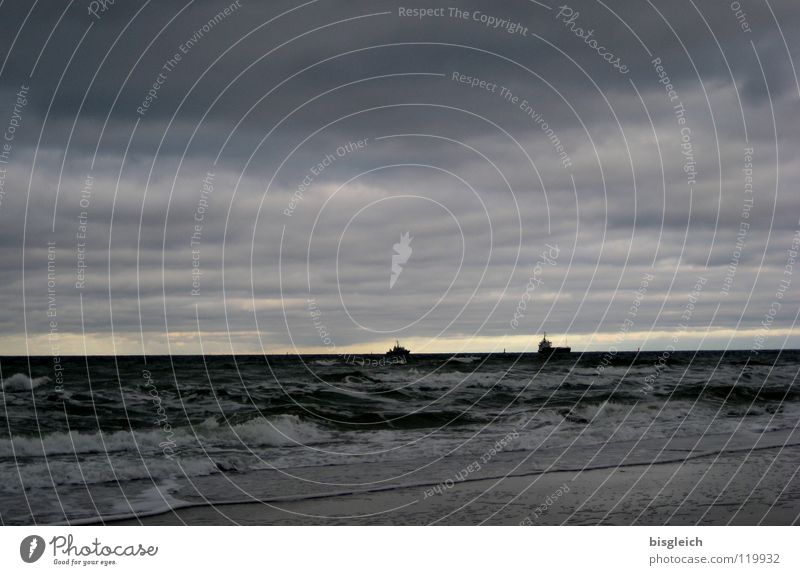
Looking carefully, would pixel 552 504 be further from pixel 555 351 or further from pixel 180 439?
pixel 555 351

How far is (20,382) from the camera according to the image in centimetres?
5428

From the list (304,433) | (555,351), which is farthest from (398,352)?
(304,433)

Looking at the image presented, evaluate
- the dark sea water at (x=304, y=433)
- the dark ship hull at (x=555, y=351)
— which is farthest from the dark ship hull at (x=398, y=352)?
the dark sea water at (x=304, y=433)

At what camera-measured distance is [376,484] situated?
18266mm

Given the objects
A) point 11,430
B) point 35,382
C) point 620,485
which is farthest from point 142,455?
point 35,382

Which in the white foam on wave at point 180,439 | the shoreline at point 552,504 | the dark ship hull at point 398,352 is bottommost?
the shoreline at point 552,504

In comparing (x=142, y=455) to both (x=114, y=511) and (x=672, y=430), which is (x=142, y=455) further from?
(x=672, y=430)

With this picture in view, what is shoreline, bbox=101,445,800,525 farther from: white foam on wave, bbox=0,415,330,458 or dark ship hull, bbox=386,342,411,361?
dark ship hull, bbox=386,342,411,361

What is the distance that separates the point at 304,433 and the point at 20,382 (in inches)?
1300

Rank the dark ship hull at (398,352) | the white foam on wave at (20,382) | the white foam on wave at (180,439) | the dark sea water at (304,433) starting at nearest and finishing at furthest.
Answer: the dark sea water at (304,433) < the white foam on wave at (180,439) < the white foam on wave at (20,382) < the dark ship hull at (398,352)

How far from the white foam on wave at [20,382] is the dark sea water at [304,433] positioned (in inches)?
15.8

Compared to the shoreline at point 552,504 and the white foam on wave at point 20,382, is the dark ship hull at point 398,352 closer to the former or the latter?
the white foam on wave at point 20,382

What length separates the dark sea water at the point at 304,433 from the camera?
59.9ft

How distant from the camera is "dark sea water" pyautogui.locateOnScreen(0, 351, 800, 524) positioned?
1825 centimetres
